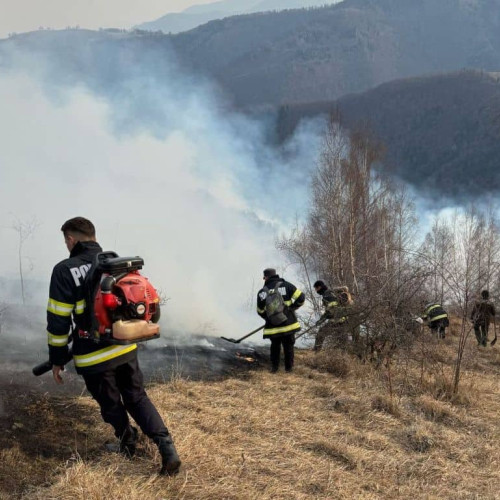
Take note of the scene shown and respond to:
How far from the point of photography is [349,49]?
169 meters

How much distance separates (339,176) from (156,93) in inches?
717

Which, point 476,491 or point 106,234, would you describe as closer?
point 476,491

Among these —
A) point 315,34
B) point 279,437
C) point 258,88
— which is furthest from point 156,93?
point 315,34

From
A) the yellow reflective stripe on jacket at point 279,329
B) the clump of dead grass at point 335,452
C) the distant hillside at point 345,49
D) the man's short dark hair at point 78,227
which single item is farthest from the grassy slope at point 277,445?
the distant hillside at point 345,49

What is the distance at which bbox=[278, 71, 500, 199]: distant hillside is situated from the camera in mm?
73000

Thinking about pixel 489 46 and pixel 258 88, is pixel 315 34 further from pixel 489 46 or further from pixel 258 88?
pixel 489 46

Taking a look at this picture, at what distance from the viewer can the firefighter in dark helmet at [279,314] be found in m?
6.69

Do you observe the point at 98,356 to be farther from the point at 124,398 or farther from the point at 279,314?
the point at 279,314

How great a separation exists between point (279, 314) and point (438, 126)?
8845cm

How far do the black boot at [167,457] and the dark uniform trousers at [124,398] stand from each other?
42 mm

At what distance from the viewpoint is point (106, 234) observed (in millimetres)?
15711

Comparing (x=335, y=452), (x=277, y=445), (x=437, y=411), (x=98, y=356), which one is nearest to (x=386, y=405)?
(x=437, y=411)

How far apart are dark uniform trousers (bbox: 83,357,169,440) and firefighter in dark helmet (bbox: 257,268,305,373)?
139 inches

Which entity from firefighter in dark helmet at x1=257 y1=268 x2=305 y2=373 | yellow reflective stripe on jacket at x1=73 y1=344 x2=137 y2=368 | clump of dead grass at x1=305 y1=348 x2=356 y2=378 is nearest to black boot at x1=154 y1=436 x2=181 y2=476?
yellow reflective stripe on jacket at x1=73 y1=344 x2=137 y2=368
